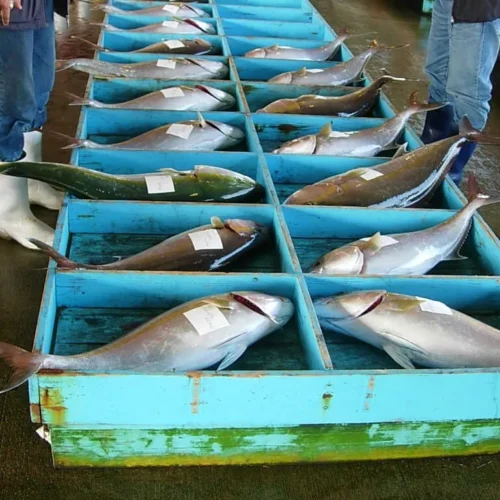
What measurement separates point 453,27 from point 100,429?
2.68 m

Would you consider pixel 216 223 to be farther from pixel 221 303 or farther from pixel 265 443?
pixel 265 443

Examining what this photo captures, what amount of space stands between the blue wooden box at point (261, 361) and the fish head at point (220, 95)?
45cm

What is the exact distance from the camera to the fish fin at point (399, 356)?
5.97 ft

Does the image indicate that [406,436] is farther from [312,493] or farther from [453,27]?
[453,27]

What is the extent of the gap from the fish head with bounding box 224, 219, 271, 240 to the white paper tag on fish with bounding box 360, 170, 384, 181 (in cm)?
55

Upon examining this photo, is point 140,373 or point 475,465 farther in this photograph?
point 475,465

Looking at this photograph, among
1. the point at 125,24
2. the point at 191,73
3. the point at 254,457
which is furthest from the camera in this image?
the point at 125,24

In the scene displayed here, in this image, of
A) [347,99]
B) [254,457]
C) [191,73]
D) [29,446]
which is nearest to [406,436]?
[254,457]

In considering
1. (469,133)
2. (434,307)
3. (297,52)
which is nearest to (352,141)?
(469,133)

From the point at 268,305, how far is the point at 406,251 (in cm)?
63

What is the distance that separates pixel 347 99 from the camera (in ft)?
11.1

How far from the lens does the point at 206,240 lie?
218 cm

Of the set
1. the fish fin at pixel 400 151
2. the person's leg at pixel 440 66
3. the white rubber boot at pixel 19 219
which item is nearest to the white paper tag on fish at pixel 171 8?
the person's leg at pixel 440 66

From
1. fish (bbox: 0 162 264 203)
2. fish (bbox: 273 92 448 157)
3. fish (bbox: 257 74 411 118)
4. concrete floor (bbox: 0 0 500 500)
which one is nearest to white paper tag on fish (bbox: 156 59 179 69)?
fish (bbox: 257 74 411 118)
